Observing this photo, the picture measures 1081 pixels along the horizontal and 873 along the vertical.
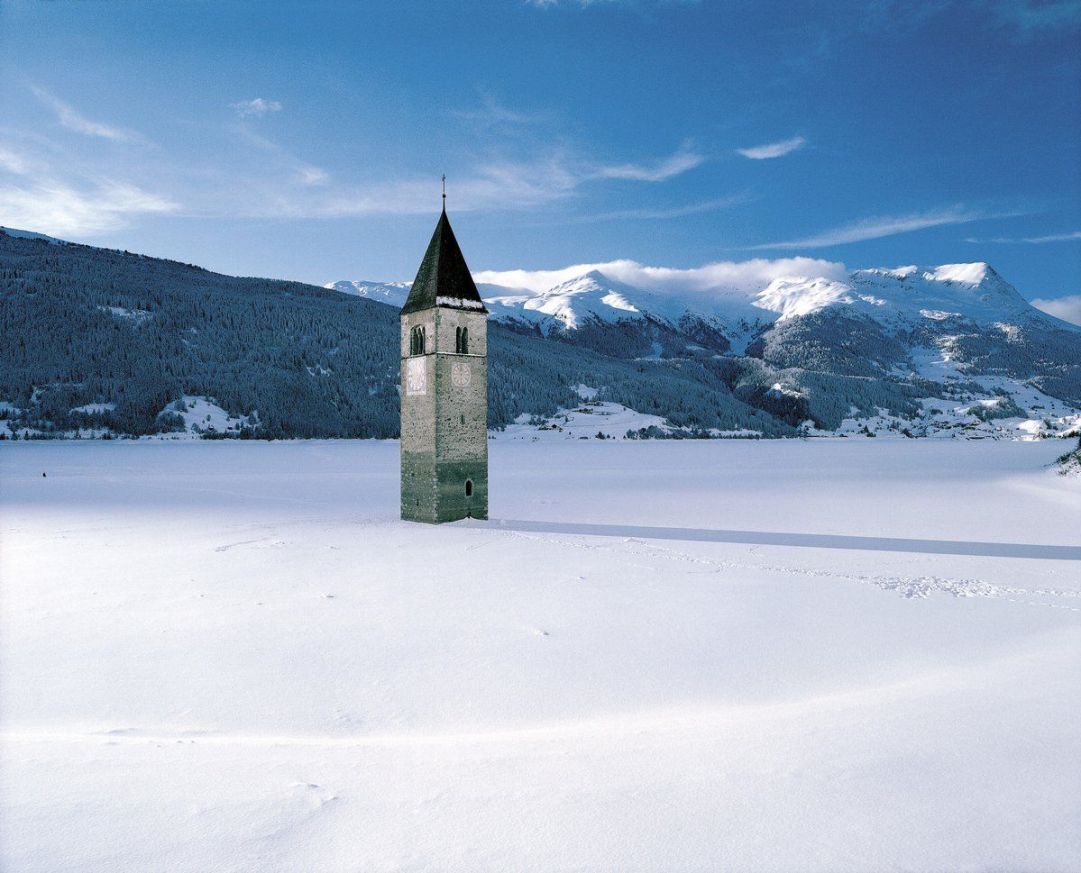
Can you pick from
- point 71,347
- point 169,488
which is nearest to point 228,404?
point 71,347

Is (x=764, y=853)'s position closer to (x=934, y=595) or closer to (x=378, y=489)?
(x=934, y=595)

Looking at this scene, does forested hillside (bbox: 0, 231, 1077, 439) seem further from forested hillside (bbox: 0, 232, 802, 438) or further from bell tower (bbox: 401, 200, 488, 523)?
bell tower (bbox: 401, 200, 488, 523)

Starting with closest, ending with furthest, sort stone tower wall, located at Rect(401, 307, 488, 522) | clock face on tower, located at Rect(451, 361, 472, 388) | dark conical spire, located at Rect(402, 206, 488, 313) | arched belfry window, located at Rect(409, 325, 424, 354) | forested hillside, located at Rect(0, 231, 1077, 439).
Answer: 1. stone tower wall, located at Rect(401, 307, 488, 522)
2. clock face on tower, located at Rect(451, 361, 472, 388)
3. dark conical spire, located at Rect(402, 206, 488, 313)
4. arched belfry window, located at Rect(409, 325, 424, 354)
5. forested hillside, located at Rect(0, 231, 1077, 439)

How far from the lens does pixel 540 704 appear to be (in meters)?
8.26

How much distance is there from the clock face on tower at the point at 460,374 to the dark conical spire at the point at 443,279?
6.76ft

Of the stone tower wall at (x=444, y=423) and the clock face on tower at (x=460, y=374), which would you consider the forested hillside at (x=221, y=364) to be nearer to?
the stone tower wall at (x=444, y=423)

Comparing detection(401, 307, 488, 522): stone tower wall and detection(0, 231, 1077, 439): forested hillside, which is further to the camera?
detection(0, 231, 1077, 439): forested hillside

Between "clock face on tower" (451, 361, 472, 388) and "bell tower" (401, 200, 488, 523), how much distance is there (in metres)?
0.03

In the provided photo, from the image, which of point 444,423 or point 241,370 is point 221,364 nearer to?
point 241,370

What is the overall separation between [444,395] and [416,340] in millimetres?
2707

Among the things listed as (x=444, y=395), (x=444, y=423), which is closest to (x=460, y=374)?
(x=444, y=395)

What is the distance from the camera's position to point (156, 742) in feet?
23.5

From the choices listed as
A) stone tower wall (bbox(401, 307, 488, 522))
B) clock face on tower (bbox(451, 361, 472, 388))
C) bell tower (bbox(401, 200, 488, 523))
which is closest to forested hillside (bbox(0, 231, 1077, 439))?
bell tower (bbox(401, 200, 488, 523))

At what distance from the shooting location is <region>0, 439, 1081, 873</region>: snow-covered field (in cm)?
539
